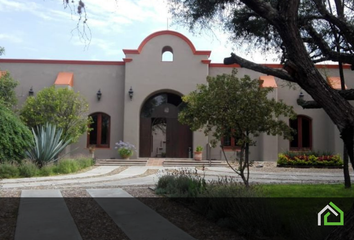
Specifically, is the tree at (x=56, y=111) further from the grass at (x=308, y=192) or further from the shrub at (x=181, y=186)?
the grass at (x=308, y=192)

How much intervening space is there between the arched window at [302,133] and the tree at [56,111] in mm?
13187

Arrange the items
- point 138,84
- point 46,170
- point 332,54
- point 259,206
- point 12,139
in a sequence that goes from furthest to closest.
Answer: point 138,84, point 46,170, point 12,139, point 332,54, point 259,206

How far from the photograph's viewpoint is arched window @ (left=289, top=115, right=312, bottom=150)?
22.5 m

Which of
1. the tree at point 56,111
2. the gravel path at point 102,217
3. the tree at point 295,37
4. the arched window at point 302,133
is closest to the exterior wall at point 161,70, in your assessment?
the tree at point 56,111

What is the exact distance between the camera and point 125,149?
20812mm

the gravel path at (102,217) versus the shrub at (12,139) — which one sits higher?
the shrub at (12,139)

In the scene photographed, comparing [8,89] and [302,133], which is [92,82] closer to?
[8,89]

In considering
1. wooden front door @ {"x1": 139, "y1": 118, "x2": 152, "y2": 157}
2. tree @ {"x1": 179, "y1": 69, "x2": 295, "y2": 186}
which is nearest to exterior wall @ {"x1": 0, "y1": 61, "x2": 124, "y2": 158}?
wooden front door @ {"x1": 139, "y1": 118, "x2": 152, "y2": 157}

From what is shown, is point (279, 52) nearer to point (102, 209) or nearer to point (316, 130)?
point (102, 209)

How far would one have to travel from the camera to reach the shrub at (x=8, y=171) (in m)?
13.4

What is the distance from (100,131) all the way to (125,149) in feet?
9.04

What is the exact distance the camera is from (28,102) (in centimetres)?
1945

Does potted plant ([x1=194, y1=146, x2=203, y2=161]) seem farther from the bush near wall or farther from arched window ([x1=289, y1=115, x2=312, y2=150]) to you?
arched window ([x1=289, y1=115, x2=312, y2=150])

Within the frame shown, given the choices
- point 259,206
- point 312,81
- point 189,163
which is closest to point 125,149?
point 189,163
